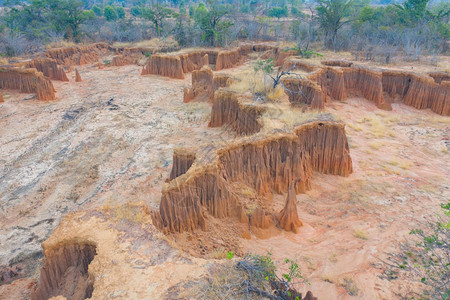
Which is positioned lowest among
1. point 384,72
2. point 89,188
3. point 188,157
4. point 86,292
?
point 89,188

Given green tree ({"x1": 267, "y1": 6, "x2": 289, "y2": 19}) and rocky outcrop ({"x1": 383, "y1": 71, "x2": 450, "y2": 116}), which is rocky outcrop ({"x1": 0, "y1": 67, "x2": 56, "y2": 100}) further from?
green tree ({"x1": 267, "y1": 6, "x2": 289, "y2": 19})

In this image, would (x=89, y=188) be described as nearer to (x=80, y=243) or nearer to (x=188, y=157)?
(x=188, y=157)

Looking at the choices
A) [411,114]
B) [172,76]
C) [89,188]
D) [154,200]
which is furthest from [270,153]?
[172,76]

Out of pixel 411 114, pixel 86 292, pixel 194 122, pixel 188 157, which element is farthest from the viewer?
pixel 411 114

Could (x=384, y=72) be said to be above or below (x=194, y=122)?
above

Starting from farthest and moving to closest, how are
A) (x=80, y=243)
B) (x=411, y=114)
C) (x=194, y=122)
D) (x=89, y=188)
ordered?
(x=411, y=114) < (x=194, y=122) < (x=89, y=188) < (x=80, y=243)

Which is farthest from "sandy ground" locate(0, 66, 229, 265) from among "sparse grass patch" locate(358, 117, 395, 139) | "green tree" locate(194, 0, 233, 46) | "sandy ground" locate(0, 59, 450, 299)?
"green tree" locate(194, 0, 233, 46)
